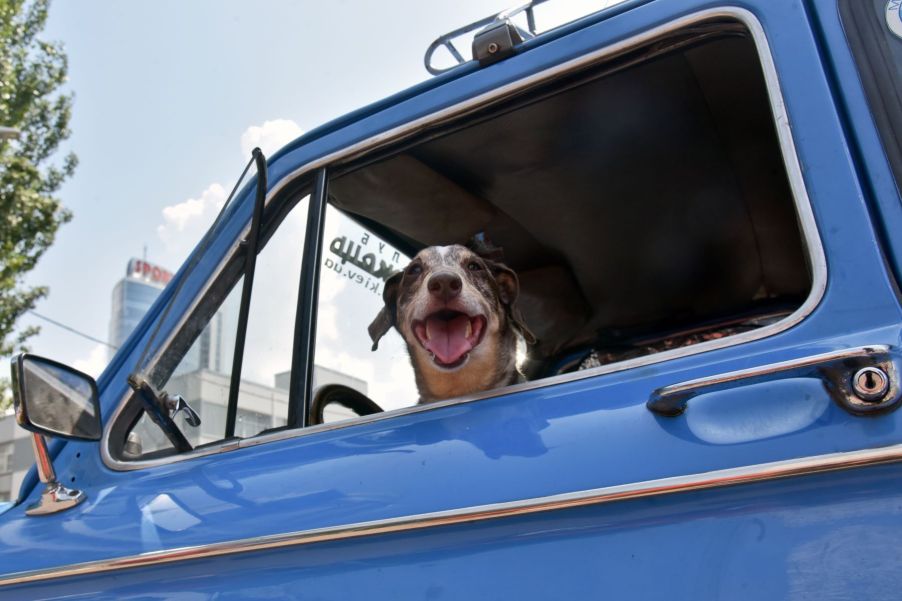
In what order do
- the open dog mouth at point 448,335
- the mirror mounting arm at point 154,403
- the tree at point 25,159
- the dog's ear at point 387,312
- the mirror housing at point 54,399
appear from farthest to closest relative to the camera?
the tree at point 25,159 < the dog's ear at point 387,312 < the open dog mouth at point 448,335 < the mirror mounting arm at point 154,403 < the mirror housing at point 54,399

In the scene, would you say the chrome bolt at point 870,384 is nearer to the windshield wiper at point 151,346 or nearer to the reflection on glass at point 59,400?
the windshield wiper at point 151,346

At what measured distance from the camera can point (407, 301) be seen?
2.81 metres

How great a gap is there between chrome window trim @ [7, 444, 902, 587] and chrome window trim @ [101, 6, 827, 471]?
291 mm

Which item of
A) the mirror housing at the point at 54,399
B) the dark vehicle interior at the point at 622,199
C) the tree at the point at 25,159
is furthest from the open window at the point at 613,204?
the tree at the point at 25,159

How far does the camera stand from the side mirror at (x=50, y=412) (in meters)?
1.78

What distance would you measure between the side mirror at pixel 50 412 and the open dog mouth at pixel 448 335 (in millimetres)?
1017

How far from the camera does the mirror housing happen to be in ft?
5.83

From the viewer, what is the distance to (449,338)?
252 cm

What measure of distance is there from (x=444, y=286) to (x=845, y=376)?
1472mm

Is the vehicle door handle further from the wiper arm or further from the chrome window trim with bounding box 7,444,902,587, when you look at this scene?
the wiper arm

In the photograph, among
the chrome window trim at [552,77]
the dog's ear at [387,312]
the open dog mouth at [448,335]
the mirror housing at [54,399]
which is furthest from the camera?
the dog's ear at [387,312]

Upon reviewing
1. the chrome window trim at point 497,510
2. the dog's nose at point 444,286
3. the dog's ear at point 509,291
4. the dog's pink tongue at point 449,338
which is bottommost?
the chrome window trim at point 497,510

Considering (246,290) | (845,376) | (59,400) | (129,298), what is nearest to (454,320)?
(246,290)

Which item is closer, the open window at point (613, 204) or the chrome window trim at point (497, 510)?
the chrome window trim at point (497, 510)
